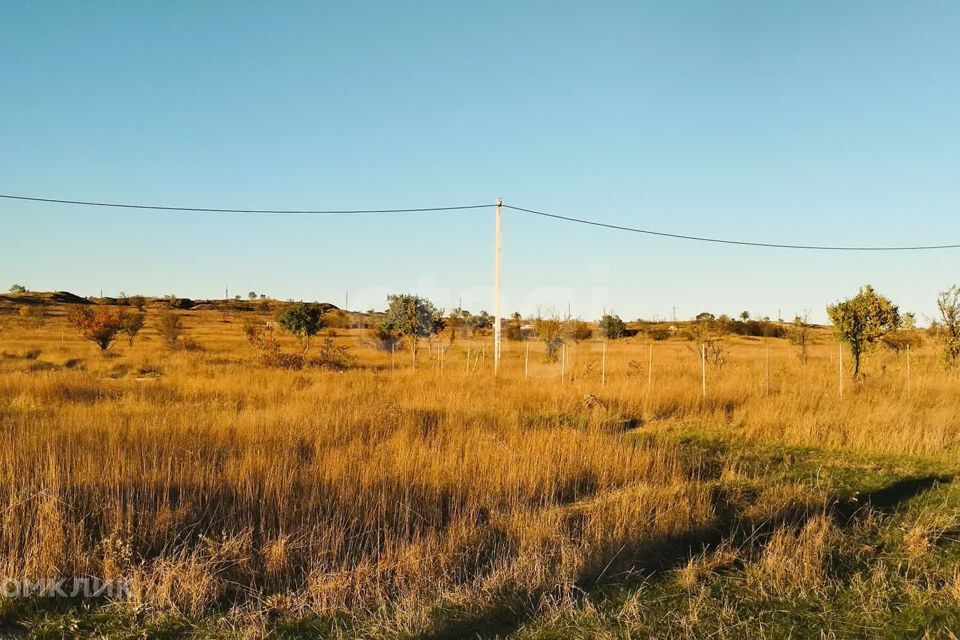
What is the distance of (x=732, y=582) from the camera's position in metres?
5.20

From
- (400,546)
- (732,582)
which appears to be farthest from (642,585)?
(400,546)

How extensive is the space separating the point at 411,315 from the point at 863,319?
19.3 metres

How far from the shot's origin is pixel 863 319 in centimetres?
1952

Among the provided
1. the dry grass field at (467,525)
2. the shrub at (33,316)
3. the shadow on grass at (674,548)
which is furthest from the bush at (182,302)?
the shadow on grass at (674,548)

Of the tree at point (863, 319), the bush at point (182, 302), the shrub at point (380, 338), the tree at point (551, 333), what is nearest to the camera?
the tree at point (863, 319)

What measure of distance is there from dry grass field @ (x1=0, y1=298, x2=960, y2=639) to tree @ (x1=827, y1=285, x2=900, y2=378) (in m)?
7.85

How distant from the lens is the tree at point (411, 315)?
31.0 m

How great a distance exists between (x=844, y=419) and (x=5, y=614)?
13824 mm

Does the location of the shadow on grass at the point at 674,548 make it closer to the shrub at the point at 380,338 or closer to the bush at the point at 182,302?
the shrub at the point at 380,338

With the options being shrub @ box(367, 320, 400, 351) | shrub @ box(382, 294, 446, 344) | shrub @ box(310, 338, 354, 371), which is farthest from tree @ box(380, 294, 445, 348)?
shrub @ box(367, 320, 400, 351)

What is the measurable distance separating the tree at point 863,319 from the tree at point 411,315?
18056 mm

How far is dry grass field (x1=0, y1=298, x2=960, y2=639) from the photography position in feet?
14.6

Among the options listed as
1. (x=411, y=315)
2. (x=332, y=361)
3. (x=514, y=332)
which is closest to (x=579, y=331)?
(x=514, y=332)

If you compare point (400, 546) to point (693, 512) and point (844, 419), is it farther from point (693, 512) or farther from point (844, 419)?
point (844, 419)
